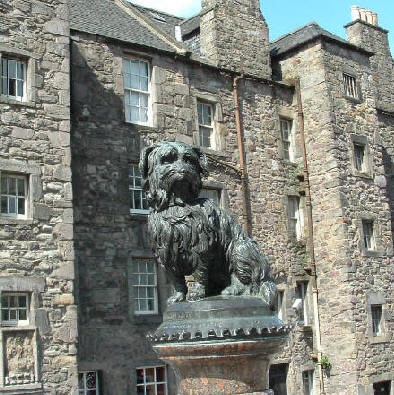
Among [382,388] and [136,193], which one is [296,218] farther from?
[136,193]

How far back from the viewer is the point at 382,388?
19.7m

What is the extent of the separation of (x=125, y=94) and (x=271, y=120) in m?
5.38

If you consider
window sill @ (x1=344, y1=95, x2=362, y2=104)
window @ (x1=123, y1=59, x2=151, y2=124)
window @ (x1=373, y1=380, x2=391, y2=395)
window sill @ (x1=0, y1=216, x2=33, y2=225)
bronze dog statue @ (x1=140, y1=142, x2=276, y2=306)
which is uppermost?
window sill @ (x1=344, y1=95, x2=362, y2=104)

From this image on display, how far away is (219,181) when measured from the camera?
18625mm

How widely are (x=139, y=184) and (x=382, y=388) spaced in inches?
374

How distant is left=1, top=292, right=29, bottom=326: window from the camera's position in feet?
41.8

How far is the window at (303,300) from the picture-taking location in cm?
1981

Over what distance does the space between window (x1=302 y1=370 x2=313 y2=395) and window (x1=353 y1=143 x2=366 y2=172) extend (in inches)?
253

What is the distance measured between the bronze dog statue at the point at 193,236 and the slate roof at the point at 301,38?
663 inches

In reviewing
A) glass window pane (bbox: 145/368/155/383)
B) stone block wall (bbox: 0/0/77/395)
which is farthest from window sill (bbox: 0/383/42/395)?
glass window pane (bbox: 145/368/155/383)

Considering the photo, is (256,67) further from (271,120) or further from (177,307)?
(177,307)

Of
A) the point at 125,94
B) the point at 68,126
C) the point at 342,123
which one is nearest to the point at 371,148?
the point at 342,123

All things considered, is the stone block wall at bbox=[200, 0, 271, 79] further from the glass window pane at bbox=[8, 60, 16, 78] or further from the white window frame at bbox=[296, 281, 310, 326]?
the glass window pane at bbox=[8, 60, 16, 78]

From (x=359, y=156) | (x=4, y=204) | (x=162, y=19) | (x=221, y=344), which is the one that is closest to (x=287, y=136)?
(x=359, y=156)
